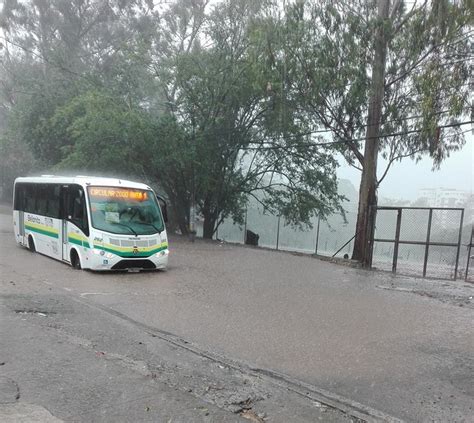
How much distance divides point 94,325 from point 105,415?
297 centimetres

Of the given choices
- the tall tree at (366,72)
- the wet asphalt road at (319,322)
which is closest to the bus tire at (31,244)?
the wet asphalt road at (319,322)

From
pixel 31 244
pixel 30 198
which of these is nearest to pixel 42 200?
pixel 30 198

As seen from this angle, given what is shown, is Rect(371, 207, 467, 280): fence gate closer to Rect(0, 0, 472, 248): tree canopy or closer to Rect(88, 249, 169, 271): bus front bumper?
Rect(0, 0, 472, 248): tree canopy

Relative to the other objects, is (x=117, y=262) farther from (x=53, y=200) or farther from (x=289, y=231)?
(x=289, y=231)

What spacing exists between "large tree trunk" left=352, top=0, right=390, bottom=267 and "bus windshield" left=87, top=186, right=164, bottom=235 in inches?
319

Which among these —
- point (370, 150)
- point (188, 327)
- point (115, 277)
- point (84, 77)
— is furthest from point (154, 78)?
point (188, 327)

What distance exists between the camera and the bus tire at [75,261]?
12121 millimetres

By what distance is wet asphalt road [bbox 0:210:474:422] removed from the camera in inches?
208

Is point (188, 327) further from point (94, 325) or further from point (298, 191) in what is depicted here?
point (298, 191)

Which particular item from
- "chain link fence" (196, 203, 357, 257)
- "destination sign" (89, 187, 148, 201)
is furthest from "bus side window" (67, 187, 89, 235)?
"chain link fence" (196, 203, 357, 257)

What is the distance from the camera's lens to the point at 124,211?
39.6ft

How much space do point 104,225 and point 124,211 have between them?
75 centimetres

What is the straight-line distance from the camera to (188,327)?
7.22 m

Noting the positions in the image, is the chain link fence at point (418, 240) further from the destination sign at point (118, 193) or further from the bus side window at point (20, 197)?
the bus side window at point (20, 197)
